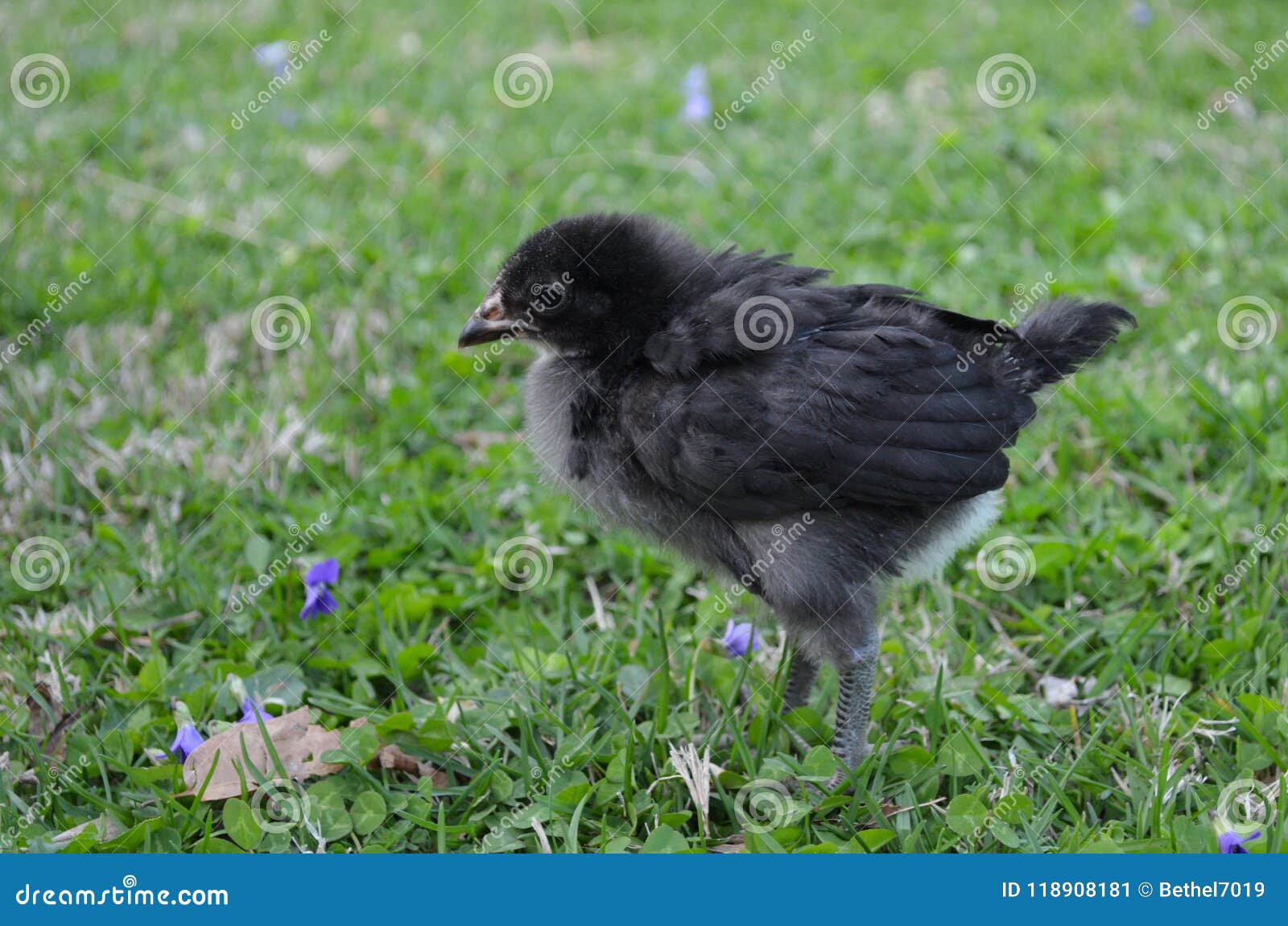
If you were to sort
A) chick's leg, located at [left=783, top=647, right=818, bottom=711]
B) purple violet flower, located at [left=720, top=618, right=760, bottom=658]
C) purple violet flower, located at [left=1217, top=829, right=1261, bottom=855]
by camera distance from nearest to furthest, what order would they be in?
purple violet flower, located at [left=1217, top=829, right=1261, bottom=855], chick's leg, located at [left=783, top=647, right=818, bottom=711], purple violet flower, located at [left=720, top=618, right=760, bottom=658]

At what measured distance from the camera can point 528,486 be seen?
189 inches

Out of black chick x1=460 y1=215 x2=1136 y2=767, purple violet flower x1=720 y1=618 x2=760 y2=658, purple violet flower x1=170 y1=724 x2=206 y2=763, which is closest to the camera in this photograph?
black chick x1=460 y1=215 x2=1136 y2=767

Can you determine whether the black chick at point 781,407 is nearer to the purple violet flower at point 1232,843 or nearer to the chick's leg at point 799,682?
the chick's leg at point 799,682

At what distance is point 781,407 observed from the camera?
10.5ft

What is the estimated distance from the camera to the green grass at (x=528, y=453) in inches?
134

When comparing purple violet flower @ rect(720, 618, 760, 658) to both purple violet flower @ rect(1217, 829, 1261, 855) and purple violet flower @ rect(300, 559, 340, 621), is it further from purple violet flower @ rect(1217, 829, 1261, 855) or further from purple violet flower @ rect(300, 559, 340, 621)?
purple violet flower @ rect(1217, 829, 1261, 855)

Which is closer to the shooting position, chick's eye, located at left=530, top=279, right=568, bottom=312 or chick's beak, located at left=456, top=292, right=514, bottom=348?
chick's eye, located at left=530, top=279, right=568, bottom=312

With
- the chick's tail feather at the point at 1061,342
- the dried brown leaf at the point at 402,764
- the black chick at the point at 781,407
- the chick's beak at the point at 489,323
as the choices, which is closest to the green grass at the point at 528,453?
the dried brown leaf at the point at 402,764

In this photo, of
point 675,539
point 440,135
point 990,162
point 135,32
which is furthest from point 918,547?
point 135,32

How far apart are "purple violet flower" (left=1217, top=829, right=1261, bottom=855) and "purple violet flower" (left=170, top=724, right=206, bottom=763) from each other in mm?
2723

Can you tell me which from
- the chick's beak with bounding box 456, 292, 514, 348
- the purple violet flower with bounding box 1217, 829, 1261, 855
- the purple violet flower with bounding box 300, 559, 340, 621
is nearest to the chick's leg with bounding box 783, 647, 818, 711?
the purple violet flower with bounding box 1217, 829, 1261, 855

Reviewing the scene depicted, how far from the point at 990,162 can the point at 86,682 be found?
5230mm

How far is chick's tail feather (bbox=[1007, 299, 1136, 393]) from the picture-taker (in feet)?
11.5

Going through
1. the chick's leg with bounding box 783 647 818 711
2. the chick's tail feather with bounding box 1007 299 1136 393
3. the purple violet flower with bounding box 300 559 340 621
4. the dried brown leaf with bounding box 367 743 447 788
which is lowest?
the dried brown leaf with bounding box 367 743 447 788
